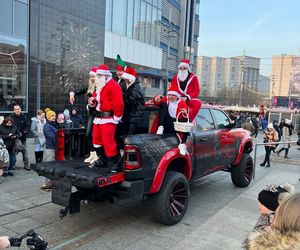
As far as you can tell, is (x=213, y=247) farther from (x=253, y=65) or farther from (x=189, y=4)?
(x=253, y=65)

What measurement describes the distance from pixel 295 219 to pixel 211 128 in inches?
184

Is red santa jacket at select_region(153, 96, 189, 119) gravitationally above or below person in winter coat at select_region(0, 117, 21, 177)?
above

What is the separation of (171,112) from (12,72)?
1114 centimetres

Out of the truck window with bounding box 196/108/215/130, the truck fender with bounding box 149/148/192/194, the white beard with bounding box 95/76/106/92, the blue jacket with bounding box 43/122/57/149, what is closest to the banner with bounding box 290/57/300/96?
the truck window with bounding box 196/108/215/130

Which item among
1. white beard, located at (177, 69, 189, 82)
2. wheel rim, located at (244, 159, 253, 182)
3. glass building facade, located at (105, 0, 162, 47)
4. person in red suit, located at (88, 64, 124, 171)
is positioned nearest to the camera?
person in red suit, located at (88, 64, 124, 171)

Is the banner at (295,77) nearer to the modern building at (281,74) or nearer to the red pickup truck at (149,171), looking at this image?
the modern building at (281,74)

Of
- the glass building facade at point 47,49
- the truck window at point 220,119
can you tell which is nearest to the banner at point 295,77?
the glass building facade at point 47,49

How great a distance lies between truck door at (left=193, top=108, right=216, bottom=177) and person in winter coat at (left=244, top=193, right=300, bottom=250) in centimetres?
374

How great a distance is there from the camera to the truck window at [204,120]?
5.98 m

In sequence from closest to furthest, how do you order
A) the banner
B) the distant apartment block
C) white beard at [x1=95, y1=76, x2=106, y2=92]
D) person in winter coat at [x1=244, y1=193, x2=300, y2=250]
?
person in winter coat at [x1=244, y1=193, x2=300, y2=250] → white beard at [x1=95, y1=76, x2=106, y2=92] → the banner → the distant apartment block

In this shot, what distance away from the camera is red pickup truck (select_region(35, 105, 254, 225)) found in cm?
421

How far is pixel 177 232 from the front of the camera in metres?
4.67

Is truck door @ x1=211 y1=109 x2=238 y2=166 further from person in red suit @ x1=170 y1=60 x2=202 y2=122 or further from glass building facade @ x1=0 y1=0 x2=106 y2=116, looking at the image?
glass building facade @ x1=0 y1=0 x2=106 y2=116

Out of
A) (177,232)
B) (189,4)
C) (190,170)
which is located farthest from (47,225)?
(189,4)
